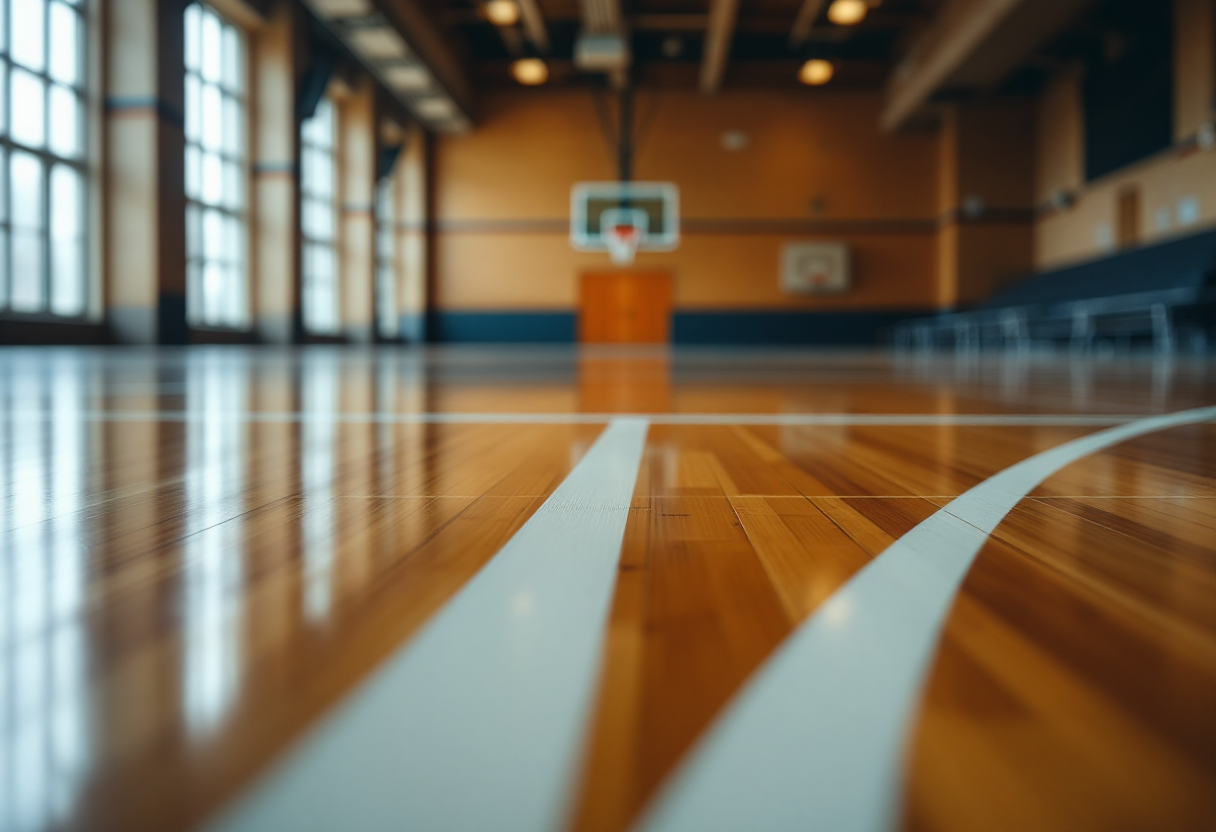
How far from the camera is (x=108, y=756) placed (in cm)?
19

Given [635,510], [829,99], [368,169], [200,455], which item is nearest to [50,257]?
[368,169]

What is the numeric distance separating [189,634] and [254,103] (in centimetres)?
981

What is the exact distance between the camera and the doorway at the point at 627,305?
13.1 metres

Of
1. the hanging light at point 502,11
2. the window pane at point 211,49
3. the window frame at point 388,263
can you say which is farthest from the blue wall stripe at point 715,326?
the window pane at point 211,49

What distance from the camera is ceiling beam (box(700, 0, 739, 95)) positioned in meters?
9.43

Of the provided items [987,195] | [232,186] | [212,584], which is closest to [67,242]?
[232,186]

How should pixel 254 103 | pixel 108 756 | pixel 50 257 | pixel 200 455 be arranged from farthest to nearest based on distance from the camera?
pixel 254 103 → pixel 50 257 → pixel 200 455 → pixel 108 756

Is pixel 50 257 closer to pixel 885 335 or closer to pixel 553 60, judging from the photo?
pixel 553 60

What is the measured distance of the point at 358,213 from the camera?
11.0 meters

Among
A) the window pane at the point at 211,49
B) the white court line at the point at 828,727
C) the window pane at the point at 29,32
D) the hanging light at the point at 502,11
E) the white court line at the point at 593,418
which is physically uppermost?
the hanging light at the point at 502,11

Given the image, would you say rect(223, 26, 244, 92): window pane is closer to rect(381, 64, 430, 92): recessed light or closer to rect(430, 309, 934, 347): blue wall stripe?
rect(381, 64, 430, 92): recessed light

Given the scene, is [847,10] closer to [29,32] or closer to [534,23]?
[534,23]

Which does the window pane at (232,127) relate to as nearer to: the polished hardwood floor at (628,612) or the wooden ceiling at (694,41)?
the wooden ceiling at (694,41)

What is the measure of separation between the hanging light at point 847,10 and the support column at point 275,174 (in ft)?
19.5
